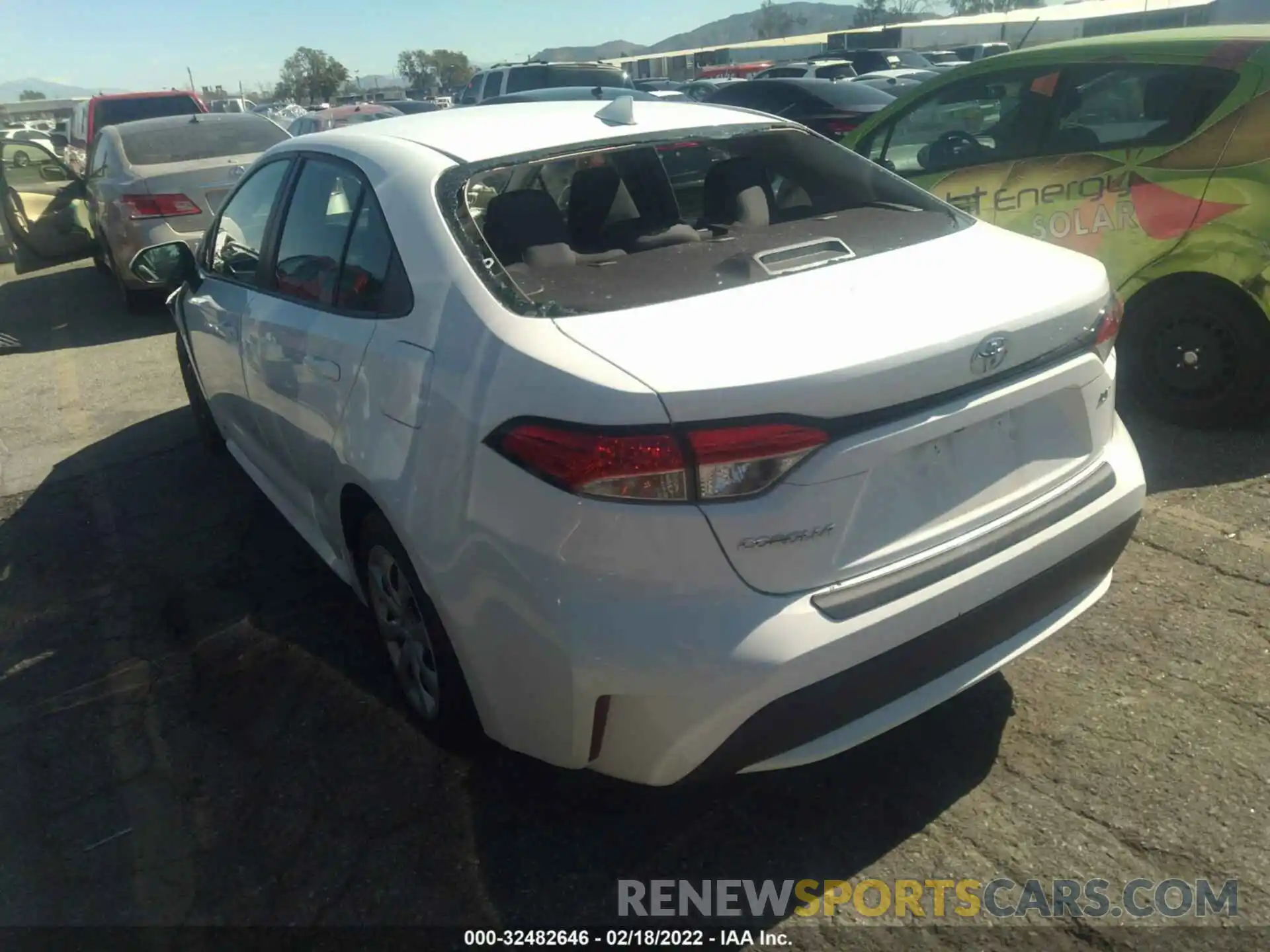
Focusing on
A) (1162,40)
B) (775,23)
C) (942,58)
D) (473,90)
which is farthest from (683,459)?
(775,23)

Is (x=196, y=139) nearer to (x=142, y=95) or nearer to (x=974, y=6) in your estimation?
(x=142, y=95)

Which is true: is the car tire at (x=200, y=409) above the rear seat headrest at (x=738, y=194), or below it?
below

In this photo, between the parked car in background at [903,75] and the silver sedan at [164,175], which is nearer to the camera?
the silver sedan at [164,175]

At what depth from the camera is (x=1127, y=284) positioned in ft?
15.7

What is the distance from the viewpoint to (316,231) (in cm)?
339

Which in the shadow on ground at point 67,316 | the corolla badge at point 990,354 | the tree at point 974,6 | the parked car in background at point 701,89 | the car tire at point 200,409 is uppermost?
the tree at point 974,6

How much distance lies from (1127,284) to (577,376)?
3.60 metres

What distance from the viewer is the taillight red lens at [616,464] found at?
80.3 inches

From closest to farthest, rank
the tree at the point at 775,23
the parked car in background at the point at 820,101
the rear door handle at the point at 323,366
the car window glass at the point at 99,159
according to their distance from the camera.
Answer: the rear door handle at the point at 323,366, the car window glass at the point at 99,159, the parked car in background at the point at 820,101, the tree at the point at 775,23

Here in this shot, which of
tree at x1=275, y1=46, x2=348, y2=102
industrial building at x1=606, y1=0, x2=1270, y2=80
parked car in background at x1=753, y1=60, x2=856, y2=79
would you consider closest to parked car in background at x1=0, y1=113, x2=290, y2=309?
parked car in background at x1=753, y1=60, x2=856, y2=79

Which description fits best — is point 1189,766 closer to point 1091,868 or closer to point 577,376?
point 1091,868

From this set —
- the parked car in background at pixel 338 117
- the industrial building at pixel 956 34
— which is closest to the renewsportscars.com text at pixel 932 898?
the parked car in background at pixel 338 117

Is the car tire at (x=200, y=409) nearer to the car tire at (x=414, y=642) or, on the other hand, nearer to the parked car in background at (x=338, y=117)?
the car tire at (x=414, y=642)

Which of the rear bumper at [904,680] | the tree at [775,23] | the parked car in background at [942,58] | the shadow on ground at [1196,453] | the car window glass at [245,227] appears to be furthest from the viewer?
the tree at [775,23]
